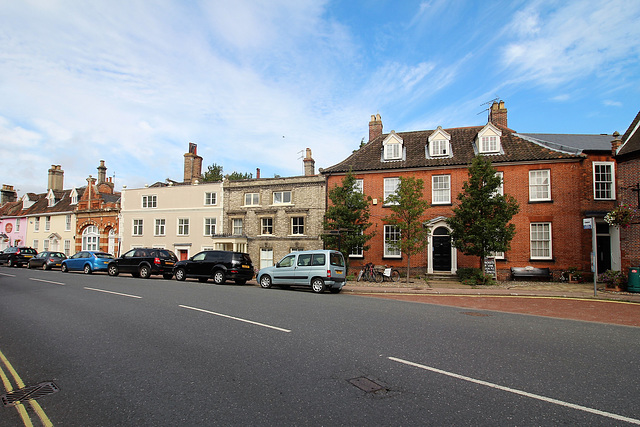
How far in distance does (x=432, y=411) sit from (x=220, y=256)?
17.7 meters

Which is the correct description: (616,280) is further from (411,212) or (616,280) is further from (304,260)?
(304,260)

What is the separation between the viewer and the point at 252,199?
31859 millimetres

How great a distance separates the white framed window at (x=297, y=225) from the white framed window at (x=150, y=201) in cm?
1522

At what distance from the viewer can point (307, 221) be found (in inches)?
1147

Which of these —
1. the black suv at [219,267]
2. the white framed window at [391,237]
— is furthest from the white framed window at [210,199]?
the white framed window at [391,237]

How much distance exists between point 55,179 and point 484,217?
5252 centimetres

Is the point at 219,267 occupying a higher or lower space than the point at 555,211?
lower

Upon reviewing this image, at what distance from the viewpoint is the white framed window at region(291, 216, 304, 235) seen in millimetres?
29466

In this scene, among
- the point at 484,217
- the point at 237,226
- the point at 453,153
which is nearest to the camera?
the point at 484,217

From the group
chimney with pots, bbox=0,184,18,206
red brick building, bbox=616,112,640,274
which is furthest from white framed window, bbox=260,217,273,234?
chimney with pots, bbox=0,184,18,206

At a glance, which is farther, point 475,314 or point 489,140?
point 489,140

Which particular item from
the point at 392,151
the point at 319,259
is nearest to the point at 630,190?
the point at 392,151

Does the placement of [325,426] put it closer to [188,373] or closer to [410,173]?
[188,373]

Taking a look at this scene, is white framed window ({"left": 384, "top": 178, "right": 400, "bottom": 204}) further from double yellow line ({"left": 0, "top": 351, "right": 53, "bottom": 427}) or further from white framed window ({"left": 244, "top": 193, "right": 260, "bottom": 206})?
double yellow line ({"left": 0, "top": 351, "right": 53, "bottom": 427})
